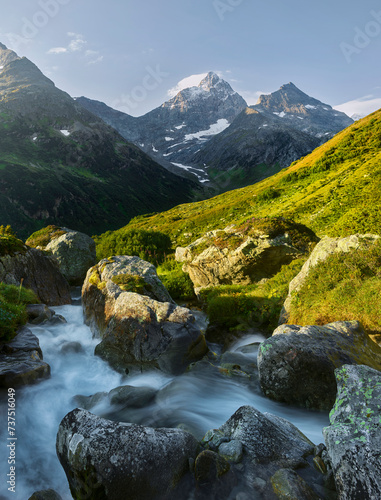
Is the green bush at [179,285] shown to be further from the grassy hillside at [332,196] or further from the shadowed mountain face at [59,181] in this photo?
the shadowed mountain face at [59,181]

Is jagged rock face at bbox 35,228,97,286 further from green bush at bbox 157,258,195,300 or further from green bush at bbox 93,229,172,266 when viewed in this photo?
green bush at bbox 157,258,195,300

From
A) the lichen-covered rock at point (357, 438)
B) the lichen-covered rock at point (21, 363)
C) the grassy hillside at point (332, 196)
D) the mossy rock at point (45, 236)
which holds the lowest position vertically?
the lichen-covered rock at point (21, 363)

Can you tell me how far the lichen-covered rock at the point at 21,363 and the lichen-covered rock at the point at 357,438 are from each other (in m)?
7.78

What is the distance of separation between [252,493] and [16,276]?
628 inches

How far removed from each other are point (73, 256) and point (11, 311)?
14.6m

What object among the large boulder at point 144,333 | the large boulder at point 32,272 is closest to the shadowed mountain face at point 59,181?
the large boulder at point 32,272

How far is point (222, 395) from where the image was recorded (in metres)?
8.35

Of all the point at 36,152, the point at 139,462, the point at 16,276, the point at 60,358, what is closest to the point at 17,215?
the point at 36,152

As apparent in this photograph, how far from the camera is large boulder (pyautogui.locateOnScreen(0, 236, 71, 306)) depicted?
A: 1549 centimetres

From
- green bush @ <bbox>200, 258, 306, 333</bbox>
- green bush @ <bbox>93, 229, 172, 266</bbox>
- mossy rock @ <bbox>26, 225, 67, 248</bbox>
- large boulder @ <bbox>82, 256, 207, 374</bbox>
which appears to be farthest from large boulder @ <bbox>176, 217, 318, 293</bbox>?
mossy rock @ <bbox>26, 225, 67, 248</bbox>

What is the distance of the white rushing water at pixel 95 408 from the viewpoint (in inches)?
231

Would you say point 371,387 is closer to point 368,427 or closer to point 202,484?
point 368,427

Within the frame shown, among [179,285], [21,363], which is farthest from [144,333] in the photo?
[179,285]

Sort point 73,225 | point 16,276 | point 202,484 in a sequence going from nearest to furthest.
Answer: point 202,484 → point 16,276 → point 73,225
